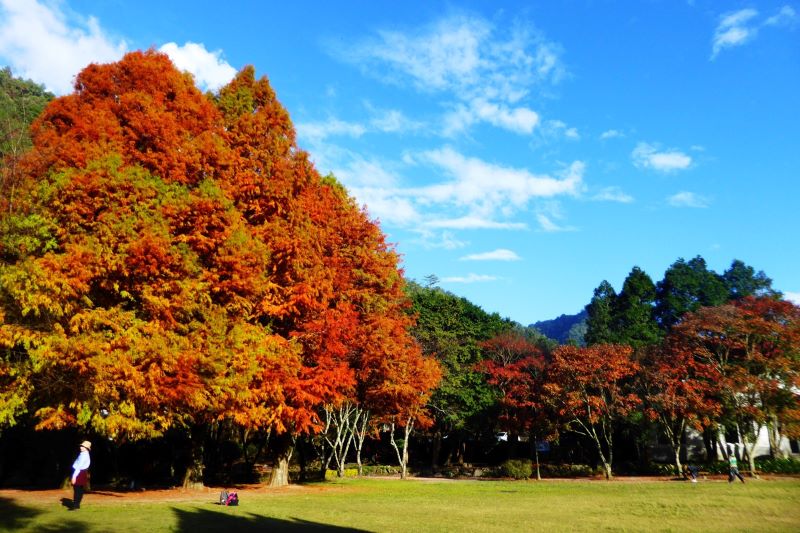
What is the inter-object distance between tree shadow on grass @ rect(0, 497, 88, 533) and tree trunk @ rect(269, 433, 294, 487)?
12357 mm

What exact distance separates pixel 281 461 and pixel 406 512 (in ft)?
40.1

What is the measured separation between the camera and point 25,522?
1137cm

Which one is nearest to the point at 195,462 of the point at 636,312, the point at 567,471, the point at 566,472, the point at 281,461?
the point at 281,461

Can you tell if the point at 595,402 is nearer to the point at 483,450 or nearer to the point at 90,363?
the point at 483,450

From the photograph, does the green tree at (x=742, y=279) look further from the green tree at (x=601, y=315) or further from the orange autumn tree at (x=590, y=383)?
the orange autumn tree at (x=590, y=383)

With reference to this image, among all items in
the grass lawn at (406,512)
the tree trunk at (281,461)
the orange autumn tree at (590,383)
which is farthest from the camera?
the orange autumn tree at (590,383)

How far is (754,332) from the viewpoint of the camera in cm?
3095

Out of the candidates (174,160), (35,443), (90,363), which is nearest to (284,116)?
(174,160)

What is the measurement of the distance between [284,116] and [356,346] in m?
11.5

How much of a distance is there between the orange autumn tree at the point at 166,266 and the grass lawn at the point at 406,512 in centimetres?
259

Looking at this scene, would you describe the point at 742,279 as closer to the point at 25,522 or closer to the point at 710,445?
the point at 710,445

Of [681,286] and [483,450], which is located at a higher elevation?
[681,286]

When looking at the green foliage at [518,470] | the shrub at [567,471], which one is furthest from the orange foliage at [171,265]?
the shrub at [567,471]

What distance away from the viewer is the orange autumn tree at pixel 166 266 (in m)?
15.5
